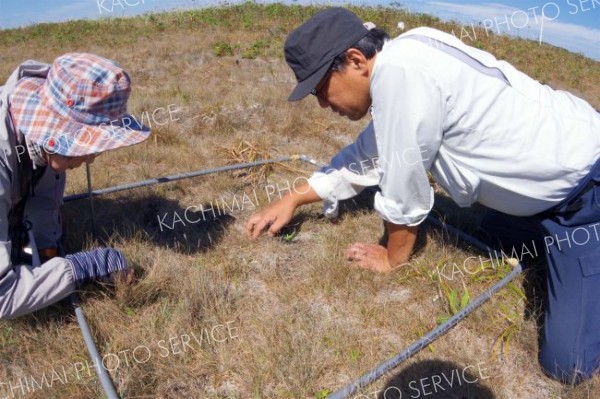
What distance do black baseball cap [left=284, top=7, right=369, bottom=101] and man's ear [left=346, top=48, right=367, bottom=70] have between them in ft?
0.09

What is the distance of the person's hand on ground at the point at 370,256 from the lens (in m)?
2.44

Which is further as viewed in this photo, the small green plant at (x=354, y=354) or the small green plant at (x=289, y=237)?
the small green plant at (x=289, y=237)

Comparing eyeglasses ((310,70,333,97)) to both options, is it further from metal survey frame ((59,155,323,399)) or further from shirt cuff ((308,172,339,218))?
metal survey frame ((59,155,323,399))

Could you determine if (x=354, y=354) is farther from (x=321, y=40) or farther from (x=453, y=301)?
(x=321, y=40)

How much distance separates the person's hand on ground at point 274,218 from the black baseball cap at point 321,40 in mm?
955

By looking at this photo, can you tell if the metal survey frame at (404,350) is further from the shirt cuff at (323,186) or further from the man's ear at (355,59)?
the man's ear at (355,59)

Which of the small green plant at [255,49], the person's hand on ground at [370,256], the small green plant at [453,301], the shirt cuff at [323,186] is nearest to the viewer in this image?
the small green plant at [453,301]

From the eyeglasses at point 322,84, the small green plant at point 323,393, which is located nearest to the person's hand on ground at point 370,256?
the small green plant at point 323,393

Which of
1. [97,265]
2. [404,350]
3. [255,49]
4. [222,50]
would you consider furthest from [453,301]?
[255,49]

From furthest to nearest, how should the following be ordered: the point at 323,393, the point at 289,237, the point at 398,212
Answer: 1. the point at 289,237
2. the point at 398,212
3. the point at 323,393

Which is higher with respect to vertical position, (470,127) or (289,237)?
(470,127)

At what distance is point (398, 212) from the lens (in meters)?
2.09

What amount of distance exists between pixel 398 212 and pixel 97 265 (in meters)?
1.33

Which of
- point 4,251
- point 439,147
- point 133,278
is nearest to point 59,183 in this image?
point 133,278
